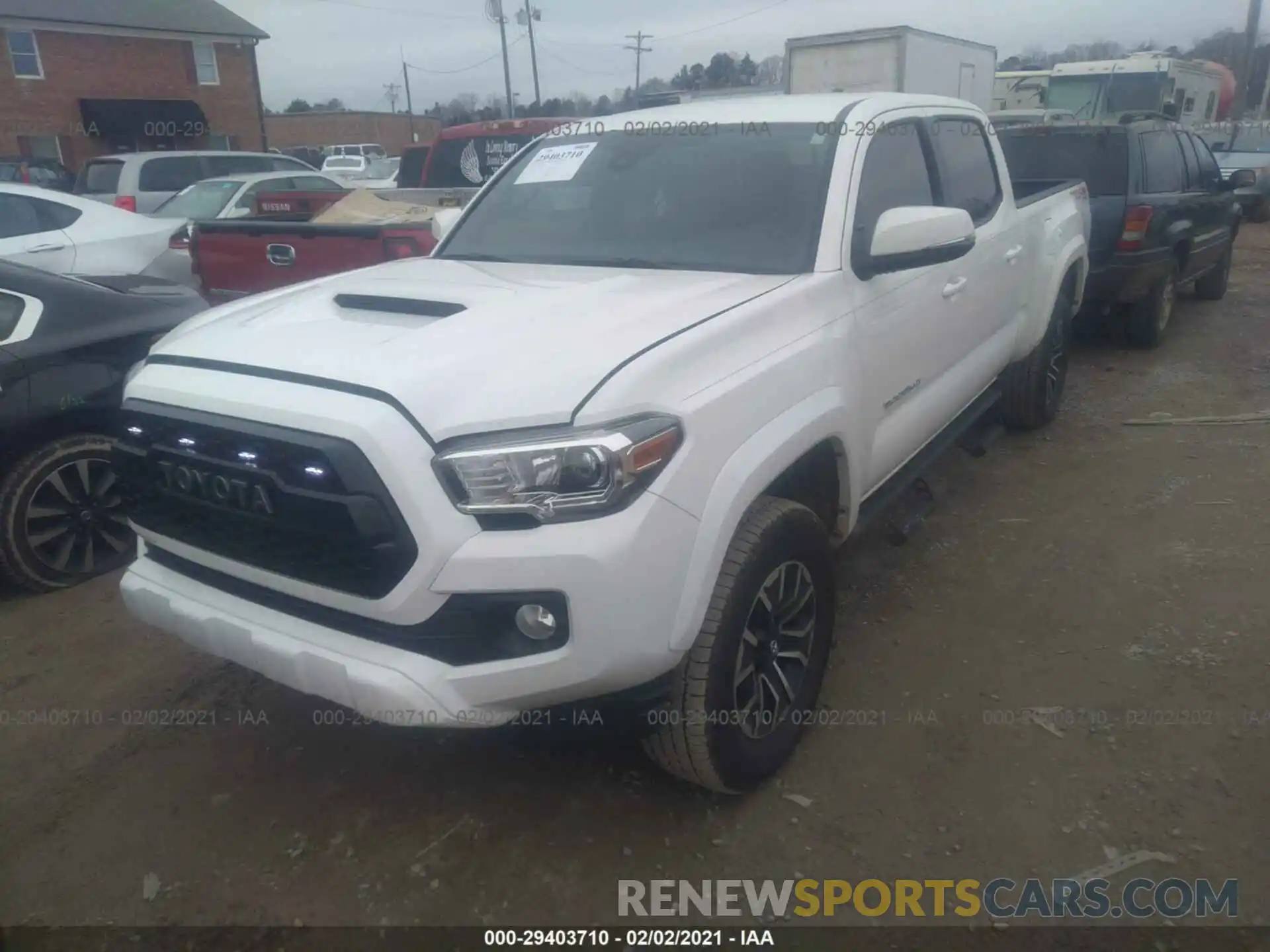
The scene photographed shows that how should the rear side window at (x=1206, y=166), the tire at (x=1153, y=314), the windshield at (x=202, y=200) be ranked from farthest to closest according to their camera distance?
the windshield at (x=202, y=200)
the rear side window at (x=1206, y=166)
the tire at (x=1153, y=314)

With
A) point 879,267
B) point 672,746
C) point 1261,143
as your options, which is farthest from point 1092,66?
point 672,746

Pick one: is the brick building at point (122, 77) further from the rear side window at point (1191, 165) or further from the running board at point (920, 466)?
the running board at point (920, 466)

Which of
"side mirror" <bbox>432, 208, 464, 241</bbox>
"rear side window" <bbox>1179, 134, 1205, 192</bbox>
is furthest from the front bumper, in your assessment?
"rear side window" <bbox>1179, 134, 1205, 192</bbox>

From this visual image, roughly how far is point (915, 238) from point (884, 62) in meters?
11.8

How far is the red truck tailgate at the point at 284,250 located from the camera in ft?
16.3

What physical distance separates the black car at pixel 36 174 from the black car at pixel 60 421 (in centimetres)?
1474

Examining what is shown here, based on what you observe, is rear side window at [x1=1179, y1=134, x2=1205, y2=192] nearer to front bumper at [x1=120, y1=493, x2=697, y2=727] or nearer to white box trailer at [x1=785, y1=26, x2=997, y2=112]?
white box trailer at [x1=785, y1=26, x2=997, y2=112]

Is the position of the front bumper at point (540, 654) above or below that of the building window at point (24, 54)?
below

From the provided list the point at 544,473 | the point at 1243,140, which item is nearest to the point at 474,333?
the point at 544,473

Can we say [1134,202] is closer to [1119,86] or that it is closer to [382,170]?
[1119,86]

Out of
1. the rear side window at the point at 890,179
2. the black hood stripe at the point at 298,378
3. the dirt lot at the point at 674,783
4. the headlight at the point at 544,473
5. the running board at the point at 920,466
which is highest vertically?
the rear side window at the point at 890,179

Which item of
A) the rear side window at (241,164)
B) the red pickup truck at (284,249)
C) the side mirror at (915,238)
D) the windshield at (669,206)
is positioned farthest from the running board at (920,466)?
the rear side window at (241,164)

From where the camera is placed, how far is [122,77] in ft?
102

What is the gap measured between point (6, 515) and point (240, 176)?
8.27m
